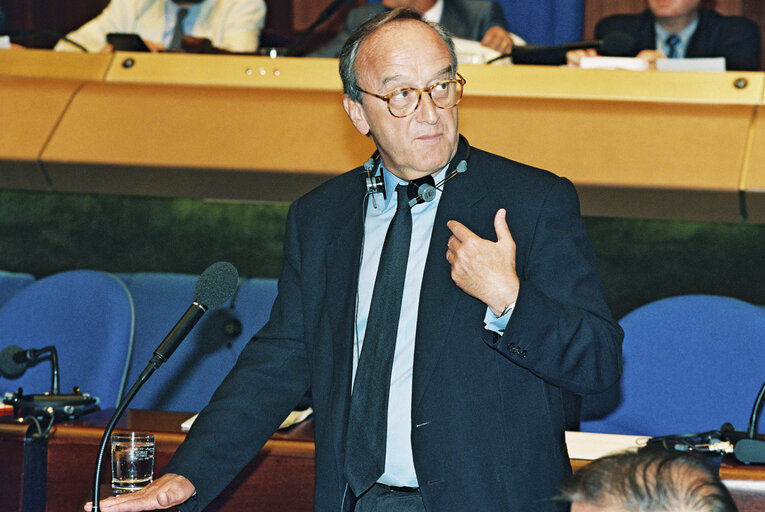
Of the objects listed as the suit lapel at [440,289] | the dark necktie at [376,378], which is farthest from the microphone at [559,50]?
the dark necktie at [376,378]

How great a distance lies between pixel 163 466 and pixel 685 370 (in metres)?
1.40

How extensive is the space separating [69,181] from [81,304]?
0.49 m

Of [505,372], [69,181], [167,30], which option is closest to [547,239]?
[505,372]

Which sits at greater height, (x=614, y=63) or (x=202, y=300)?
(x=614, y=63)

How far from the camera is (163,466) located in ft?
7.20

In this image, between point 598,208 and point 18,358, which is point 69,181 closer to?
point 18,358

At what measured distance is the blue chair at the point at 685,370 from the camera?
257cm

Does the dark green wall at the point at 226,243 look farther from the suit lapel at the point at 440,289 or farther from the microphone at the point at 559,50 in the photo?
the suit lapel at the point at 440,289

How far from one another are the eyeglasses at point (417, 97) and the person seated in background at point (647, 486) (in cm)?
89

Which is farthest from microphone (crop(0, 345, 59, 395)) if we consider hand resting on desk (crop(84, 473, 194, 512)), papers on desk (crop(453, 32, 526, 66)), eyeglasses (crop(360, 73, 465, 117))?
papers on desk (crop(453, 32, 526, 66))

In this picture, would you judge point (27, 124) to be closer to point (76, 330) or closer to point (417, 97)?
point (76, 330)

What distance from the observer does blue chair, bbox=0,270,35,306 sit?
345 centimetres

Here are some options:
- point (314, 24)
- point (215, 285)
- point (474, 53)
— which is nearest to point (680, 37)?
point (474, 53)

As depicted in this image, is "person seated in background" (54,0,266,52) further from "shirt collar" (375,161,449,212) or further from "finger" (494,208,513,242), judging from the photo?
"finger" (494,208,513,242)
